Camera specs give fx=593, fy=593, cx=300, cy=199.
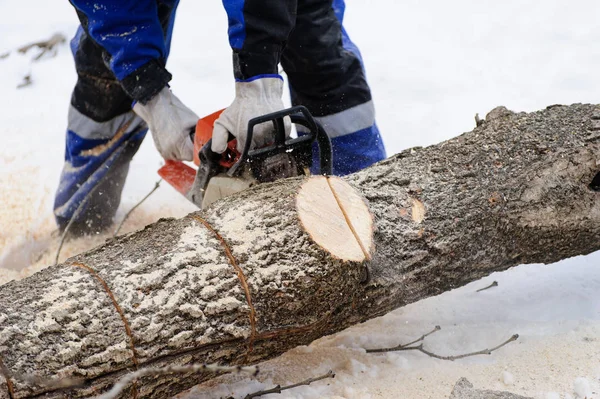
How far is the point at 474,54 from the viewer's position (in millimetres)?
4582

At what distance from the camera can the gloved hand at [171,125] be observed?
8.27ft

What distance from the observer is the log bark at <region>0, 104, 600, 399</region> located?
4.78 feet

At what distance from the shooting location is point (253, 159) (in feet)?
6.76

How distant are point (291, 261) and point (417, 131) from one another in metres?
2.53

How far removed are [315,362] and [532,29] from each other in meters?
3.77

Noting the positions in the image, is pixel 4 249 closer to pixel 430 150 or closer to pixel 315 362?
pixel 315 362

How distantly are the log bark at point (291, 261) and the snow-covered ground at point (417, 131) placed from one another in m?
0.23

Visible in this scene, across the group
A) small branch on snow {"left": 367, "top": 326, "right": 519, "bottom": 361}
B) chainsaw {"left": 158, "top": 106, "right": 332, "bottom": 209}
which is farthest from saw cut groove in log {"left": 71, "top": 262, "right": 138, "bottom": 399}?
small branch on snow {"left": 367, "top": 326, "right": 519, "bottom": 361}

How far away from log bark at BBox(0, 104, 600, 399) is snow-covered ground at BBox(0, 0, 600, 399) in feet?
0.75

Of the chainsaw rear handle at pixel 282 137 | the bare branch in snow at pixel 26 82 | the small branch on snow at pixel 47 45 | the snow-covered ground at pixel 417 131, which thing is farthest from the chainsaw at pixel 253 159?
the small branch on snow at pixel 47 45

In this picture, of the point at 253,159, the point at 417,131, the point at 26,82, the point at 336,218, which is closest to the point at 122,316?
the point at 336,218

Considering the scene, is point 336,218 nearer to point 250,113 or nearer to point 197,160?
point 250,113

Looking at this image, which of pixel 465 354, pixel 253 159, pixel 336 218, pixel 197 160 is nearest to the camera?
pixel 336 218

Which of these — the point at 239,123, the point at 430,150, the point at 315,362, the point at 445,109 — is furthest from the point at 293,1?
the point at 445,109
